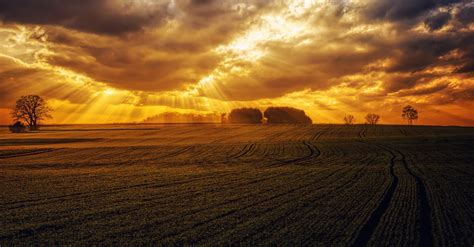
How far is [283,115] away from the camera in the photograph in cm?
15338

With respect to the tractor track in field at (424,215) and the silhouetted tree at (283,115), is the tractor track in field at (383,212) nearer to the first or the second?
the tractor track in field at (424,215)

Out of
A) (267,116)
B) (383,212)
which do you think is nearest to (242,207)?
(383,212)

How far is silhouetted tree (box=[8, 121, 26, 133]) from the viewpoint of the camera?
8262cm

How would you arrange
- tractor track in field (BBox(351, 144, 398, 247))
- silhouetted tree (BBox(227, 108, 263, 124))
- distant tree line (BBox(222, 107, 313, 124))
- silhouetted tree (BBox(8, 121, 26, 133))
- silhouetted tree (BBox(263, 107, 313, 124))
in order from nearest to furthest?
1. tractor track in field (BBox(351, 144, 398, 247))
2. silhouetted tree (BBox(8, 121, 26, 133))
3. silhouetted tree (BBox(227, 108, 263, 124))
4. distant tree line (BBox(222, 107, 313, 124))
5. silhouetted tree (BBox(263, 107, 313, 124))

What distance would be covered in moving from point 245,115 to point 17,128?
283 ft

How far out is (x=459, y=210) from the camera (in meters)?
12.8

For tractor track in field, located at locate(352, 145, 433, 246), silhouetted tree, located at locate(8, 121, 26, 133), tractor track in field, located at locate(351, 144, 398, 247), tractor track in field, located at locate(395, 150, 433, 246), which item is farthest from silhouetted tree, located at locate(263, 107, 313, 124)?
tractor track in field, located at locate(351, 144, 398, 247)

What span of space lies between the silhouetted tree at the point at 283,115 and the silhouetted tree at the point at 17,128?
93503 mm

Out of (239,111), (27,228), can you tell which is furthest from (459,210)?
(239,111)

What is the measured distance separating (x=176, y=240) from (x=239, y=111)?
456ft

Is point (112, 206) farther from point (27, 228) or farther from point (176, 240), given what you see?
point (176, 240)

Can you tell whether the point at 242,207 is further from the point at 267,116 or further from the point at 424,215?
the point at 267,116

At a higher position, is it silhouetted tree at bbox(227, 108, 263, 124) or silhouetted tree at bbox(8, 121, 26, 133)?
silhouetted tree at bbox(227, 108, 263, 124)

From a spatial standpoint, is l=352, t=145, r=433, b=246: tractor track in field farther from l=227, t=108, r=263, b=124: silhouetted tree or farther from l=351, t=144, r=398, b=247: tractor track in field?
l=227, t=108, r=263, b=124: silhouetted tree
